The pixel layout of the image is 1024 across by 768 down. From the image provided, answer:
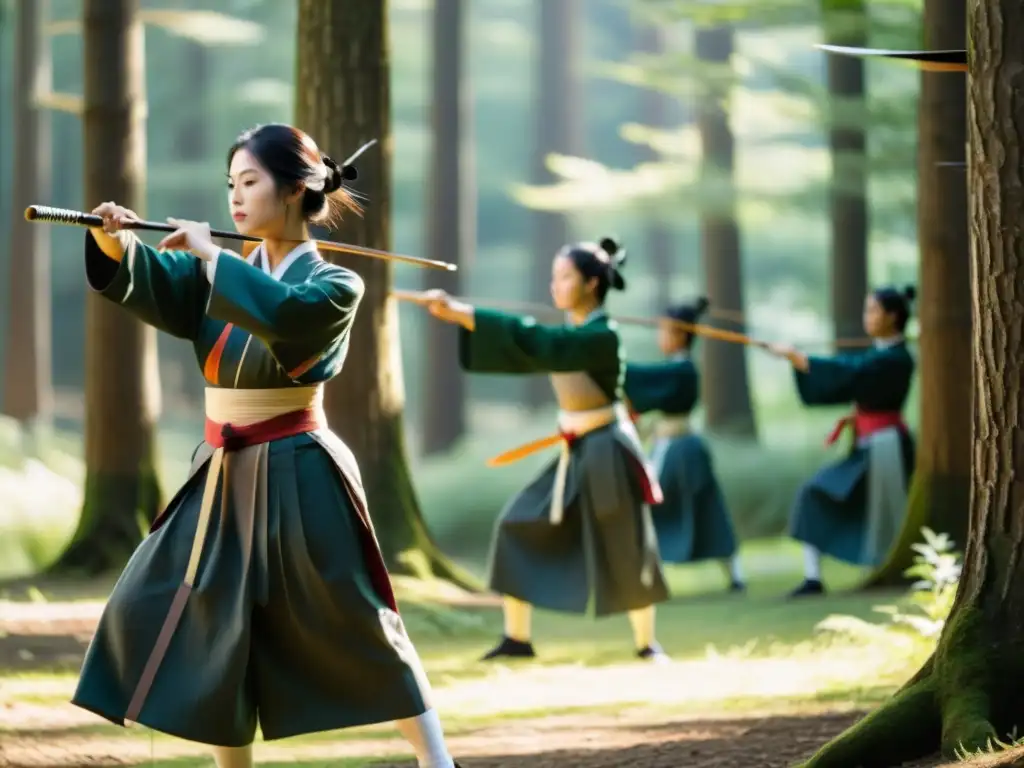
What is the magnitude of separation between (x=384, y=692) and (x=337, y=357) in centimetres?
90

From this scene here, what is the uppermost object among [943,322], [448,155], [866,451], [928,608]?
[448,155]

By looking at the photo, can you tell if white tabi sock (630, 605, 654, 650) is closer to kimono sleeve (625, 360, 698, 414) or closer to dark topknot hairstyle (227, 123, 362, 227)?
kimono sleeve (625, 360, 698, 414)

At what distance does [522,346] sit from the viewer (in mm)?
6945

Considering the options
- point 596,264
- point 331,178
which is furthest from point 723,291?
point 331,178

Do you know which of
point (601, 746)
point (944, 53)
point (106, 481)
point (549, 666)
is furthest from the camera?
point (106, 481)

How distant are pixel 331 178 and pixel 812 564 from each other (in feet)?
20.4

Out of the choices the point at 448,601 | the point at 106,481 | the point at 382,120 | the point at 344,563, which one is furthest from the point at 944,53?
the point at 106,481

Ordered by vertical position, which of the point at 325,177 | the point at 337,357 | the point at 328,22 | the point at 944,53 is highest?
the point at 328,22

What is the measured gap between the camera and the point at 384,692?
436cm

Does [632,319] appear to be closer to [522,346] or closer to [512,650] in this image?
[522,346]

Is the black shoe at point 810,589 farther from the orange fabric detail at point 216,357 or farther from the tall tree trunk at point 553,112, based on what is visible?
the tall tree trunk at point 553,112

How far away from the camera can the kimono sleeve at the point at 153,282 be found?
4.34 metres

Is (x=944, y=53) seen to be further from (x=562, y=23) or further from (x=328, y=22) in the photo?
(x=562, y=23)

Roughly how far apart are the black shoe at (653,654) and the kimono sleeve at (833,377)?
2.82m
